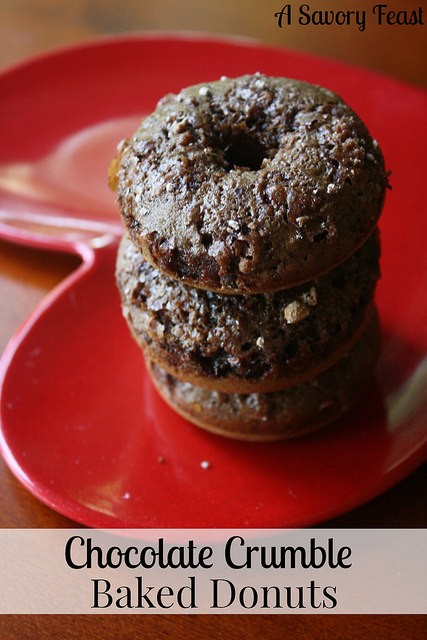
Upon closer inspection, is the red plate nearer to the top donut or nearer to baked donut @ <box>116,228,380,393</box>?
baked donut @ <box>116,228,380,393</box>

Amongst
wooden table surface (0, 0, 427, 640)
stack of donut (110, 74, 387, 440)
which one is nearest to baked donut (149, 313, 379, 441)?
stack of donut (110, 74, 387, 440)

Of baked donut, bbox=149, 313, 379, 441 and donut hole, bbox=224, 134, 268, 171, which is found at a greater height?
donut hole, bbox=224, 134, 268, 171

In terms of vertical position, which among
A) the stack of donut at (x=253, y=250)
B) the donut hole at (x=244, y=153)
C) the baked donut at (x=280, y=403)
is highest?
the donut hole at (x=244, y=153)

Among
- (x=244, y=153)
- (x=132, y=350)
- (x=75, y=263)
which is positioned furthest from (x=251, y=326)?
(x=75, y=263)

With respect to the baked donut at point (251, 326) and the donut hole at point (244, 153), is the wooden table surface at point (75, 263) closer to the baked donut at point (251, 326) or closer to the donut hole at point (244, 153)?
the baked donut at point (251, 326)

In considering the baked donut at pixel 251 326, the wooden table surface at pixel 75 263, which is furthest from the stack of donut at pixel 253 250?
the wooden table surface at pixel 75 263

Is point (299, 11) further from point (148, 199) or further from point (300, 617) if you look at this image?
point (300, 617)

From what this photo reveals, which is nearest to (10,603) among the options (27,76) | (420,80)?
(27,76)
